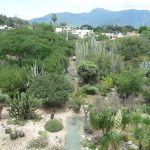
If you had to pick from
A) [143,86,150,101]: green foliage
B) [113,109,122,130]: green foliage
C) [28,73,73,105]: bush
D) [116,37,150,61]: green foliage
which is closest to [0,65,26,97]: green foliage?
[28,73,73,105]: bush

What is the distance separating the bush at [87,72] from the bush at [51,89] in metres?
4.29

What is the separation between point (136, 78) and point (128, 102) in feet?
7.34

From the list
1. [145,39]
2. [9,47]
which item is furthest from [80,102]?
[145,39]

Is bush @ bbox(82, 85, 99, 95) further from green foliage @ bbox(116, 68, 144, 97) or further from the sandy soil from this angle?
the sandy soil

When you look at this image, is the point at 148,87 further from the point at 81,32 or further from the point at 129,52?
the point at 81,32

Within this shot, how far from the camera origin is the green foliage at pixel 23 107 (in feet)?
38.8

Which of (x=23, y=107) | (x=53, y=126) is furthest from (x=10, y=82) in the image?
(x=53, y=126)

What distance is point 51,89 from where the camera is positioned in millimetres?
13648

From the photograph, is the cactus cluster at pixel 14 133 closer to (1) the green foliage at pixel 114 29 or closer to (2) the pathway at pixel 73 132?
(2) the pathway at pixel 73 132

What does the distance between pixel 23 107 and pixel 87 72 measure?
7992 millimetres

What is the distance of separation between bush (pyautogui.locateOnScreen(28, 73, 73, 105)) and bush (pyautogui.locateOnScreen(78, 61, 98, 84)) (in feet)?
14.1

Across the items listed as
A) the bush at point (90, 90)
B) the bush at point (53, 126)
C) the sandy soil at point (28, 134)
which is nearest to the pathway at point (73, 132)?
Answer: the sandy soil at point (28, 134)

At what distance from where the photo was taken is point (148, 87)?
16125 mm

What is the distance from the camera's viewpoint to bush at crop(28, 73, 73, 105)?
533 inches
